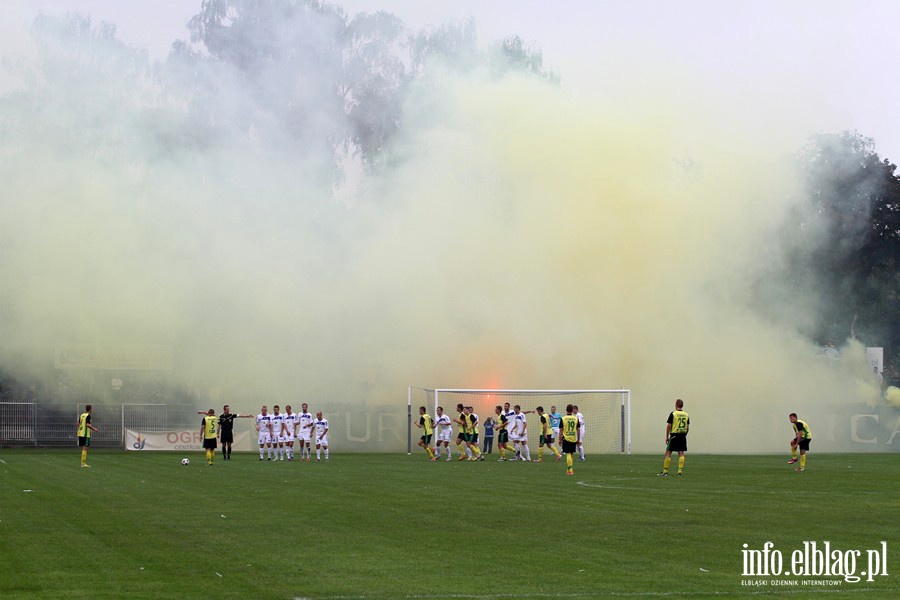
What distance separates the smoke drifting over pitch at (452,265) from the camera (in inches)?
1998

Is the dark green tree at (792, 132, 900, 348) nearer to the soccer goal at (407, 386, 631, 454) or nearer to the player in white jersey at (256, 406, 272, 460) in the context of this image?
the soccer goal at (407, 386, 631, 454)

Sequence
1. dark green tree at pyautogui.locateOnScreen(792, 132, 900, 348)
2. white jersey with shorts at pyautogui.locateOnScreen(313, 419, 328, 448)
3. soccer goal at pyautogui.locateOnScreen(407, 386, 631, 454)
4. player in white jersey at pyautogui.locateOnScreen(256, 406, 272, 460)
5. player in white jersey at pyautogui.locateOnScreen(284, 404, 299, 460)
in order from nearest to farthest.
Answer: white jersey with shorts at pyautogui.locateOnScreen(313, 419, 328, 448)
player in white jersey at pyautogui.locateOnScreen(284, 404, 299, 460)
player in white jersey at pyautogui.locateOnScreen(256, 406, 272, 460)
soccer goal at pyautogui.locateOnScreen(407, 386, 631, 454)
dark green tree at pyautogui.locateOnScreen(792, 132, 900, 348)

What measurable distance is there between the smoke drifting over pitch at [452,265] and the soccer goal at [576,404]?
6.90 ft

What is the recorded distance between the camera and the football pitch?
12453 mm

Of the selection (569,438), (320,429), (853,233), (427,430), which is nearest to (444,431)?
(427,430)

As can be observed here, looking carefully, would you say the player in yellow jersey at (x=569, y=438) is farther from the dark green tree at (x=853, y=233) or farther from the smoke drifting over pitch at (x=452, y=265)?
the dark green tree at (x=853, y=233)

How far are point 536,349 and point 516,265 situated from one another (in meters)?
3.93

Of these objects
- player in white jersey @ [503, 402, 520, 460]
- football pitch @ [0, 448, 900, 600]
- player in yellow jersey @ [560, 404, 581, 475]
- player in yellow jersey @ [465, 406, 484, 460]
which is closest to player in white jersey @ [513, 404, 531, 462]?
player in white jersey @ [503, 402, 520, 460]

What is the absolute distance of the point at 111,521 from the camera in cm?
1862

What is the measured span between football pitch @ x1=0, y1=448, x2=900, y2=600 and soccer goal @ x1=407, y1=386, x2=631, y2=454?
68.3 ft

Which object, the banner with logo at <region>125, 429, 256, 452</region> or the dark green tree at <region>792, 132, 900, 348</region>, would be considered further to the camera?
the dark green tree at <region>792, 132, 900, 348</region>

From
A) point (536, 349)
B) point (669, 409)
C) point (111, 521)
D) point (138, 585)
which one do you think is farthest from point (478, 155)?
point (138, 585)

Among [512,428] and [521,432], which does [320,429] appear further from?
[521,432]

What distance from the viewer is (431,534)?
1706cm
